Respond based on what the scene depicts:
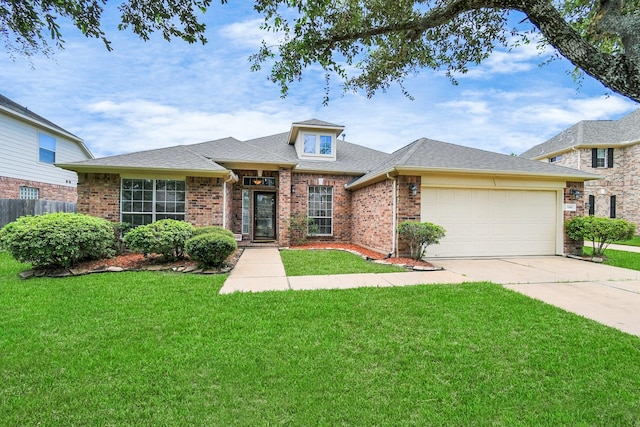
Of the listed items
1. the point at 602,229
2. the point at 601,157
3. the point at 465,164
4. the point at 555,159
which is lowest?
the point at 602,229

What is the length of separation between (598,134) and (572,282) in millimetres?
19585

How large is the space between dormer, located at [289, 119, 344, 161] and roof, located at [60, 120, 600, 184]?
0.65 m

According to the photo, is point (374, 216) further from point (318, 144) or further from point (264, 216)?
point (318, 144)

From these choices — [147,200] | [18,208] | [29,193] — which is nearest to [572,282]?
[147,200]

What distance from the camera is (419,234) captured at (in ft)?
27.8

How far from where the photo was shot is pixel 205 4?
12.3 feet

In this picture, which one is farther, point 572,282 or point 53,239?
point 53,239

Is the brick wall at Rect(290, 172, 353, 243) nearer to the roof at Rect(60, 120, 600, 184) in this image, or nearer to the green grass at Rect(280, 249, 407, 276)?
the roof at Rect(60, 120, 600, 184)

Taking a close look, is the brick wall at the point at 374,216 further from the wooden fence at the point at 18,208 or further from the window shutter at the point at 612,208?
the window shutter at the point at 612,208

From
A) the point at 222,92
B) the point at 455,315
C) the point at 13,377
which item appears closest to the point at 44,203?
the point at 222,92

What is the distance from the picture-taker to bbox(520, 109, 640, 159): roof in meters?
19.0

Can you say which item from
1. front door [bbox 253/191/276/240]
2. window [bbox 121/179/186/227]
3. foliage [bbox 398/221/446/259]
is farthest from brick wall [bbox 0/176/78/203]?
foliage [bbox 398/221/446/259]

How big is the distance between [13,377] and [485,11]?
8.04 metres

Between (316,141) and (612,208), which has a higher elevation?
(316,141)
